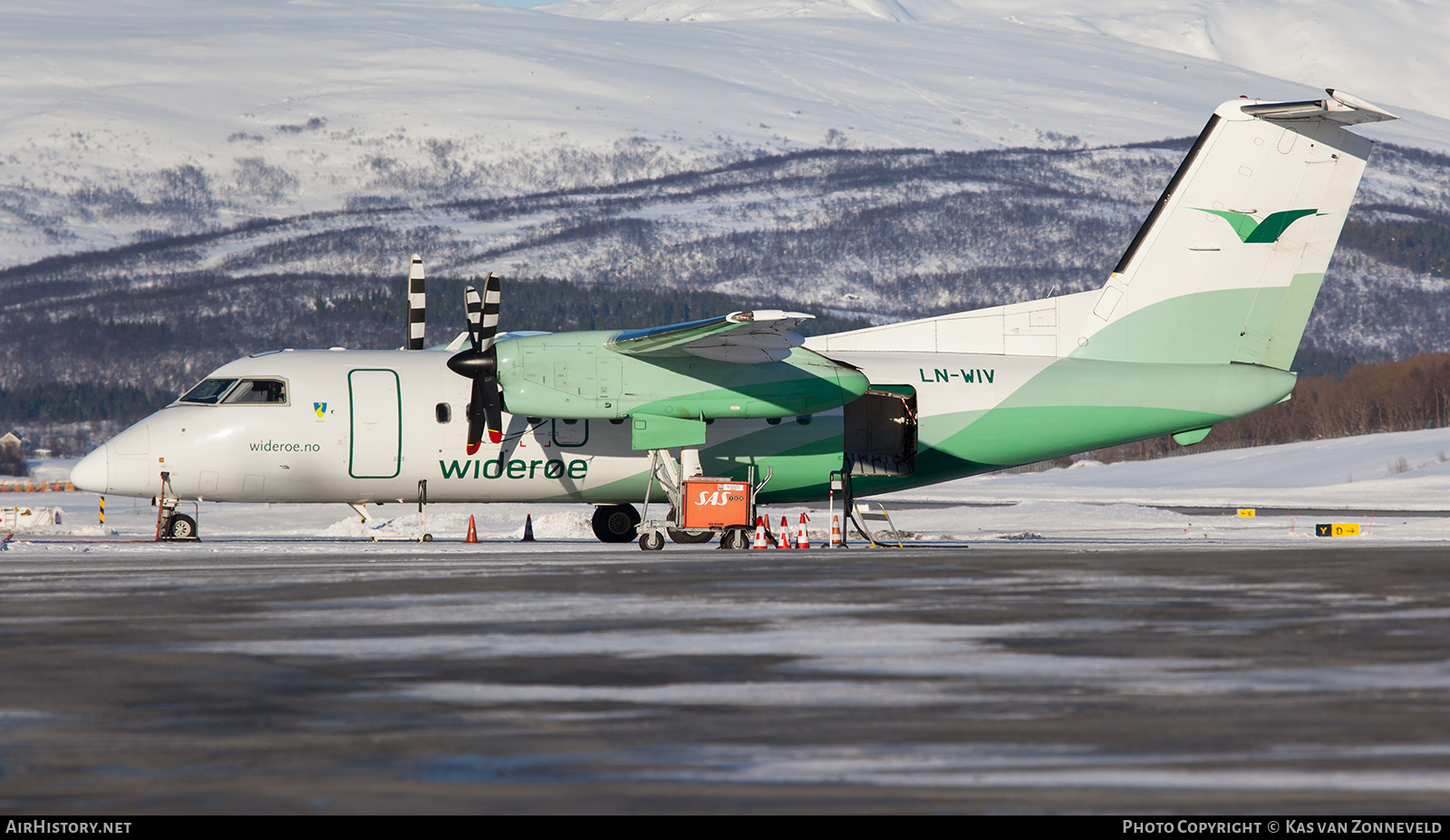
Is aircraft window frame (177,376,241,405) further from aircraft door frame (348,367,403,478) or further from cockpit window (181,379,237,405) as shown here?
aircraft door frame (348,367,403,478)

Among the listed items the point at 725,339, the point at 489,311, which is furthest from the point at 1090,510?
the point at 489,311

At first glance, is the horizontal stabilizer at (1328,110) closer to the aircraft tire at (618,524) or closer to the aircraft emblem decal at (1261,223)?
the aircraft emblem decal at (1261,223)

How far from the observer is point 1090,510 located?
4409 centimetres

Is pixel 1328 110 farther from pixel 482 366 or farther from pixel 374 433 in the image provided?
pixel 374 433

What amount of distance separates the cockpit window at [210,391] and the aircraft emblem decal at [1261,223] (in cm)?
1837

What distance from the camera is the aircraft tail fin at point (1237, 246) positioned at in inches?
1085

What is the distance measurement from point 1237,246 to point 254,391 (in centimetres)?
1851

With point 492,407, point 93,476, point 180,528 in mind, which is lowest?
point 180,528

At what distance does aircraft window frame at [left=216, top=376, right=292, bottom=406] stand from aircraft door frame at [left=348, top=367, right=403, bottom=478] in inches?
44.8

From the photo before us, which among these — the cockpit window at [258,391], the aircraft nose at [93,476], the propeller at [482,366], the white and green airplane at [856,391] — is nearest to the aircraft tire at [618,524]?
the white and green airplane at [856,391]

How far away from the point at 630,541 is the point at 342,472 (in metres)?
5.80

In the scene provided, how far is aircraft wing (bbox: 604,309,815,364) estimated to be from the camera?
23.9m

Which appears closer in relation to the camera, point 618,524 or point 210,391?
point 210,391
